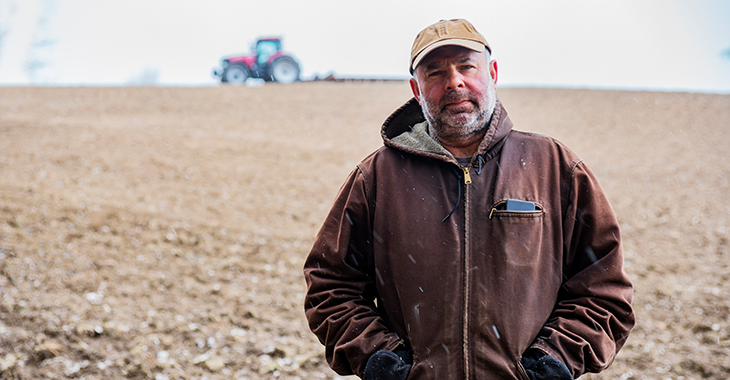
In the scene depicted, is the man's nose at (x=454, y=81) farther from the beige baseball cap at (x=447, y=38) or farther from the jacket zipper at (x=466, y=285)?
the jacket zipper at (x=466, y=285)

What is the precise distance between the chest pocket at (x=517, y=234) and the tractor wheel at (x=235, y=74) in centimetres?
1827

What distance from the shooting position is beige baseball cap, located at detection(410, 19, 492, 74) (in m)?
1.82

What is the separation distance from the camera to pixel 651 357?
4355mm

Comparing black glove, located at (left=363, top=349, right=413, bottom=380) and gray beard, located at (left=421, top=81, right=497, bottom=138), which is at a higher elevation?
gray beard, located at (left=421, top=81, right=497, bottom=138)

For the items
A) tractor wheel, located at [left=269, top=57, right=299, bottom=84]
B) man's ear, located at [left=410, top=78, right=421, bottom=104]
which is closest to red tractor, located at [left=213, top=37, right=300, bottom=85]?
tractor wheel, located at [left=269, top=57, right=299, bottom=84]

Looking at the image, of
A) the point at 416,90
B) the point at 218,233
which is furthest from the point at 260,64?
the point at 416,90

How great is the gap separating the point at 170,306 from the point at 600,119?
13762mm

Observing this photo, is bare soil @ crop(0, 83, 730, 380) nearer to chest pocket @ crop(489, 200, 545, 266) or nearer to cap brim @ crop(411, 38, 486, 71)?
chest pocket @ crop(489, 200, 545, 266)

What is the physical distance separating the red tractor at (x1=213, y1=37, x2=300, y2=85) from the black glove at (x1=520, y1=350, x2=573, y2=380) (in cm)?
1825

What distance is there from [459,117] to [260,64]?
18.0m

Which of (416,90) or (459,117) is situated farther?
(416,90)

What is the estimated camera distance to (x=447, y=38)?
182 cm

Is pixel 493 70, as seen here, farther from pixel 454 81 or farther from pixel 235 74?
pixel 235 74

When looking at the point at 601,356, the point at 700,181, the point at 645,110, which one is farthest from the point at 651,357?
the point at 645,110
